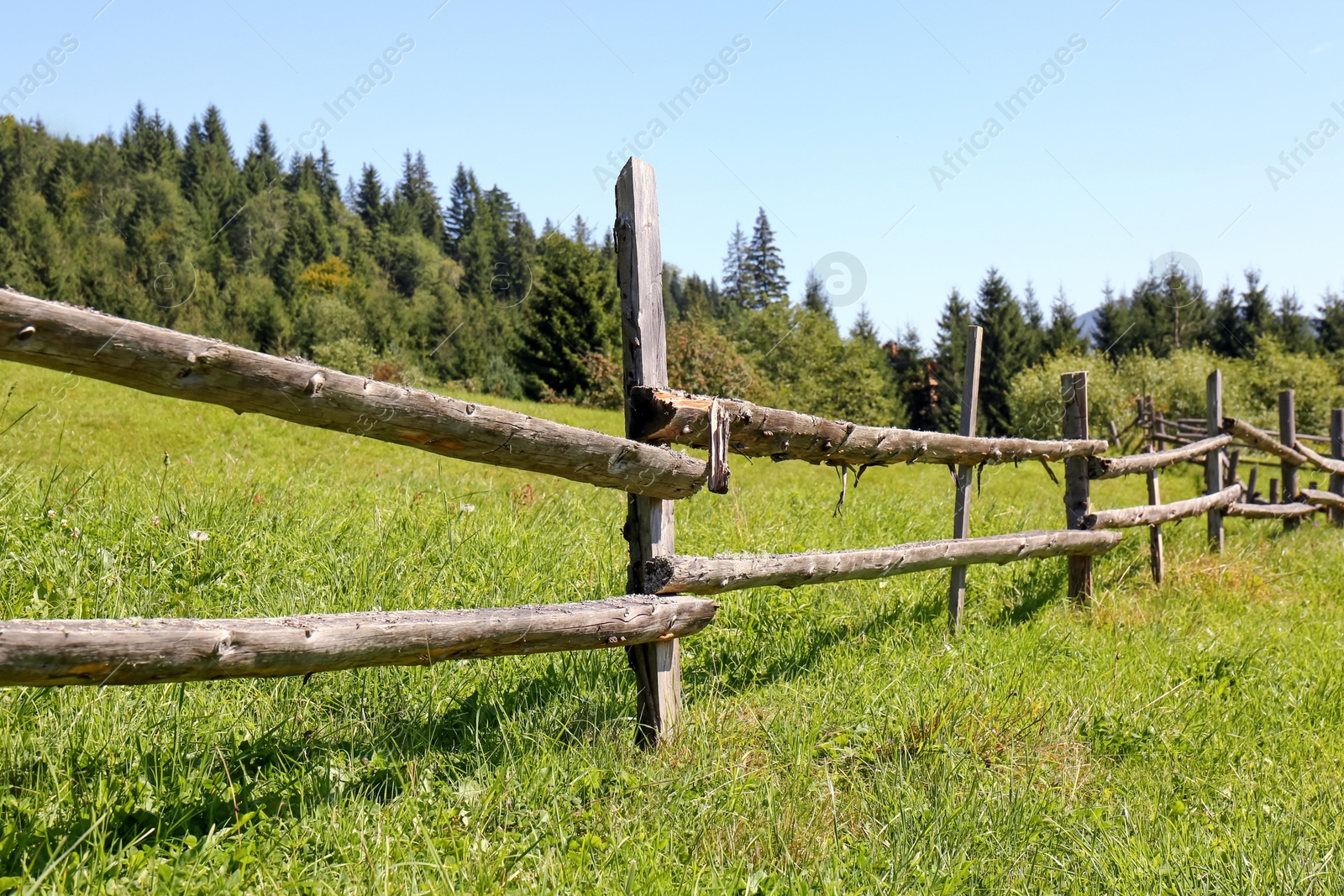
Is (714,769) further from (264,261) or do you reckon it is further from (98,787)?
(264,261)

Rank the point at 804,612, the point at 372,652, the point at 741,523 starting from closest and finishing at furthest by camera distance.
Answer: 1. the point at 372,652
2. the point at 804,612
3. the point at 741,523

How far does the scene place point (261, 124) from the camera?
102312 millimetres

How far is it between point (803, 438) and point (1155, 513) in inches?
169

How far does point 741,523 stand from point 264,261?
69.6m

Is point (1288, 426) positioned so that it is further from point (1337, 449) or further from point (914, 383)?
point (914, 383)

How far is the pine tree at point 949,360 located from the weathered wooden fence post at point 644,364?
45.0 m

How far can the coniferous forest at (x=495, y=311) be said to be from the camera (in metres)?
38.3

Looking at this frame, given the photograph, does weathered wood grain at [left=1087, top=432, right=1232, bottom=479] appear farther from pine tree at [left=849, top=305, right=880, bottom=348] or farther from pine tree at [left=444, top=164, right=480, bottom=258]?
pine tree at [left=444, top=164, right=480, bottom=258]

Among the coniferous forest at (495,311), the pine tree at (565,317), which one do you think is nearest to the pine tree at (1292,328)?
the coniferous forest at (495,311)

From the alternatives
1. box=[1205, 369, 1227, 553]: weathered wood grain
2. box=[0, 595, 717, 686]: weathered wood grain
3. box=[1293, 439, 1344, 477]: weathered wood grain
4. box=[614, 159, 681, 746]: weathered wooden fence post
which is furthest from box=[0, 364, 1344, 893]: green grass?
box=[1293, 439, 1344, 477]: weathered wood grain

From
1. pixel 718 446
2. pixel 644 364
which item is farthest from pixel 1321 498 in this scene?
pixel 644 364

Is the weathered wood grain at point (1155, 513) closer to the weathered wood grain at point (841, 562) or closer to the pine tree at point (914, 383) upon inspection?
the weathered wood grain at point (841, 562)

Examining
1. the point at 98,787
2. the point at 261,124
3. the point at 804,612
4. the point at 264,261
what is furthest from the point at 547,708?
the point at 261,124

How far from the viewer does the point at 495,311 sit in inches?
2197
